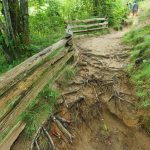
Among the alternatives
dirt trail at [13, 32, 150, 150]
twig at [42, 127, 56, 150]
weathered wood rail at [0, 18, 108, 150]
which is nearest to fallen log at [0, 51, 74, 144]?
weathered wood rail at [0, 18, 108, 150]

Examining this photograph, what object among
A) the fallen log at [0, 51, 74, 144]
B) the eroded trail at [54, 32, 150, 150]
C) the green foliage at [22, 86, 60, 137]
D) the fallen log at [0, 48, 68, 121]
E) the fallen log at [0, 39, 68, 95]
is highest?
the fallen log at [0, 39, 68, 95]

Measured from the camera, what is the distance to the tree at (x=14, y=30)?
306 inches

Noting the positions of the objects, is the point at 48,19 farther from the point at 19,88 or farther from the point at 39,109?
the point at 19,88

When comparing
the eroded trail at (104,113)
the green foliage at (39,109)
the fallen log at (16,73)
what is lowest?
the eroded trail at (104,113)

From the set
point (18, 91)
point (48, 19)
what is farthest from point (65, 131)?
point (48, 19)

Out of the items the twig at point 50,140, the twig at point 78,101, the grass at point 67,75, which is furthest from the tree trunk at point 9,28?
the twig at point 50,140

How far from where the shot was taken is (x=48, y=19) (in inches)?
519

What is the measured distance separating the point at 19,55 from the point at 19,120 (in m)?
4.49

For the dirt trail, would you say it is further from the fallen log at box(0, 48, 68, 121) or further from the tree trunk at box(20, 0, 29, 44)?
the tree trunk at box(20, 0, 29, 44)

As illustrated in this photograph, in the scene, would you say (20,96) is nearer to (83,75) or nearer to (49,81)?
(49,81)

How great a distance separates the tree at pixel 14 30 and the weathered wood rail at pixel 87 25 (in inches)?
209

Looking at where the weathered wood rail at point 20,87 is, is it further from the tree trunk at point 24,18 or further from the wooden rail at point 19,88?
the tree trunk at point 24,18

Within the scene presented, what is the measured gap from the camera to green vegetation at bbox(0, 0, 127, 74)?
8.02 m

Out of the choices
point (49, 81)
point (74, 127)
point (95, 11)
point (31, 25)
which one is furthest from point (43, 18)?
point (74, 127)
